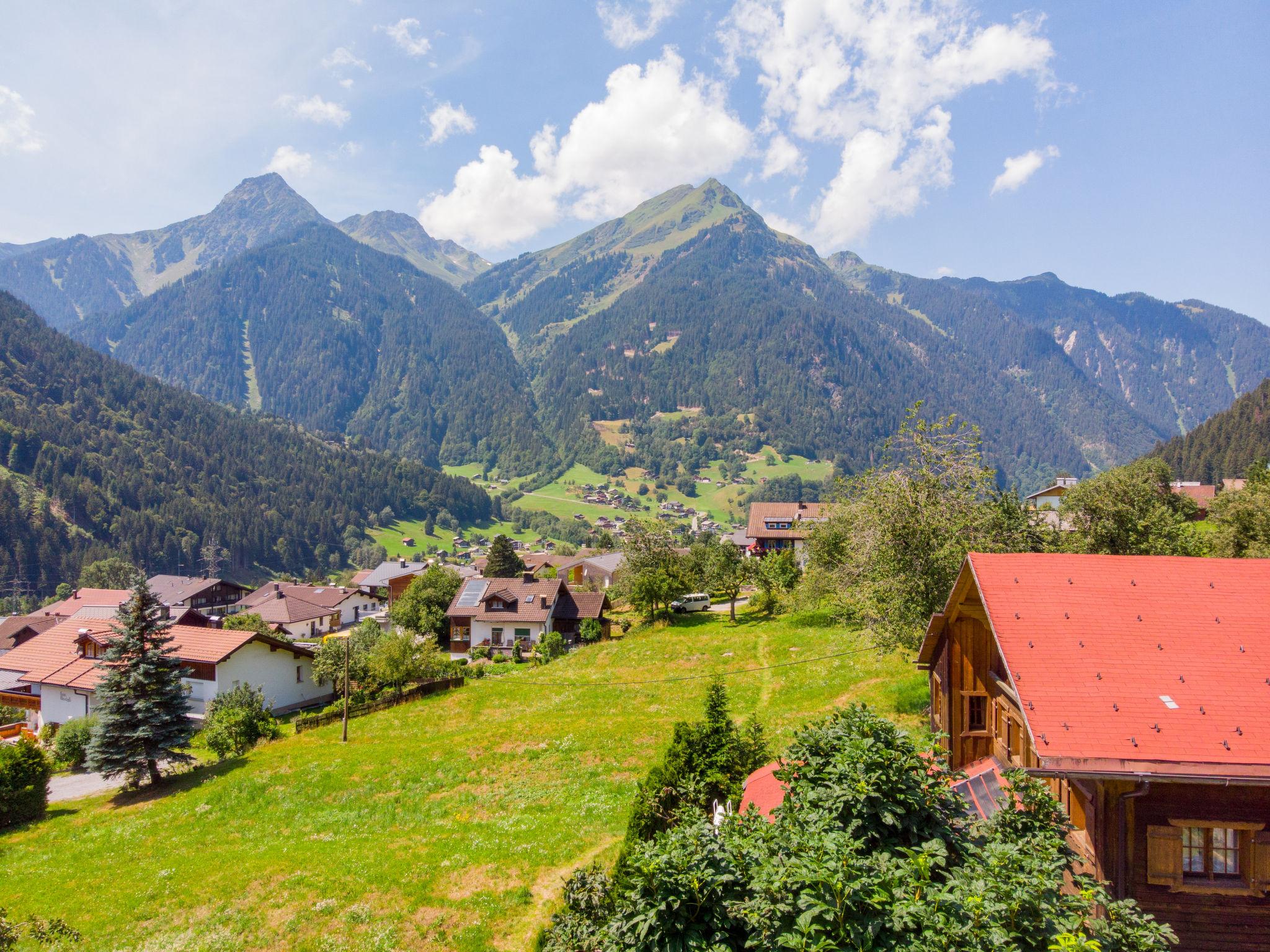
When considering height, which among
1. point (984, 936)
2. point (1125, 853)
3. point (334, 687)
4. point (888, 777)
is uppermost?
Answer: point (888, 777)

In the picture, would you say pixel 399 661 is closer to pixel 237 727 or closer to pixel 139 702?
pixel 237 727

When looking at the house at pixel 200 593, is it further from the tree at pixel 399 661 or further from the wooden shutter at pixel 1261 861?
the wooden shutter at pixel 1261 861

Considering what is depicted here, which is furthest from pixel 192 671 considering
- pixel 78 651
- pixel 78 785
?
pixel 78 651

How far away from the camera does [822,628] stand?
44000 millimetres

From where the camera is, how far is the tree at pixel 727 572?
57.4m

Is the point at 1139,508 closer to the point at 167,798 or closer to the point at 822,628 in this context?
the point at 822,628

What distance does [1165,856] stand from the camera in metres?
9.77

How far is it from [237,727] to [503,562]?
163ft

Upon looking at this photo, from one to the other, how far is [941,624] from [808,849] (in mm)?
9898

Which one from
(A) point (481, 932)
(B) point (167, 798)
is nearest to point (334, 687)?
(B) point (167, 798)

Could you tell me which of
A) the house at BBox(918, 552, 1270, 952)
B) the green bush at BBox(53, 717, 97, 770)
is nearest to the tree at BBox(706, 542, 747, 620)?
the house at BBox(918, 552, 1270, 952)

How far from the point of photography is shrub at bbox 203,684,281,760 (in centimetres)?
3278

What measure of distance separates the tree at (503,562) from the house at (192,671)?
33.0m

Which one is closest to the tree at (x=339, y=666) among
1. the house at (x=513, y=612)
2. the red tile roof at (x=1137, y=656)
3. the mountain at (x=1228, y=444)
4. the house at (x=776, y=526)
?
the house at (x=513, y=612)
